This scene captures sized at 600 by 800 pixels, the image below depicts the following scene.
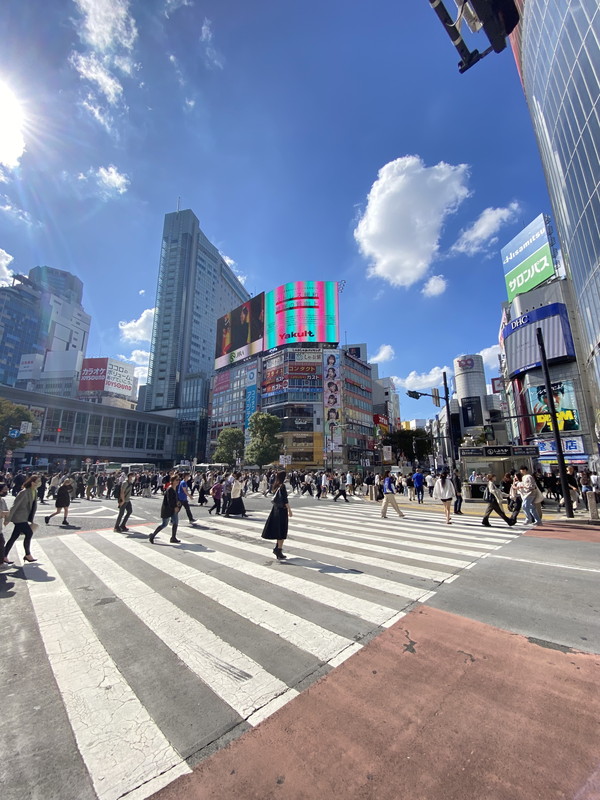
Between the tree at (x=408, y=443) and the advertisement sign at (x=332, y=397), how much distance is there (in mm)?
14498

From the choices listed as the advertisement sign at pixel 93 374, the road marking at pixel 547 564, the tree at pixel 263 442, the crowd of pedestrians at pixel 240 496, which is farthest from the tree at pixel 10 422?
the road marking at pixel 547 564

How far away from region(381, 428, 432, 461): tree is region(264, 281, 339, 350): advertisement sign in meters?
24.2

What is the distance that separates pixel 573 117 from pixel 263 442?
160 ft

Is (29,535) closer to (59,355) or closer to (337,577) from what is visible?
(337,577)

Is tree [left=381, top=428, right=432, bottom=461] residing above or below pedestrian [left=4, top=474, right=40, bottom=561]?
above

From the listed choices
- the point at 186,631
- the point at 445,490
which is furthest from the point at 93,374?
the point at 186,631

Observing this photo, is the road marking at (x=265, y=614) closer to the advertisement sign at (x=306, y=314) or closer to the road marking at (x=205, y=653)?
the road marking at (x=205, y=653)

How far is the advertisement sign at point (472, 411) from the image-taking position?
103 m

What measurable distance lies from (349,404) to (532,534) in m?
58.7

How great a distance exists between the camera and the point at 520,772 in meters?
2.03

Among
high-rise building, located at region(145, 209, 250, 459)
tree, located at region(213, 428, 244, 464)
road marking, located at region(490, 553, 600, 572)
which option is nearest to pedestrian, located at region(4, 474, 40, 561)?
road marking, located at region(490, 553, 600, 572)

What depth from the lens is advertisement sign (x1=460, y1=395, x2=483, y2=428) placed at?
339 ft

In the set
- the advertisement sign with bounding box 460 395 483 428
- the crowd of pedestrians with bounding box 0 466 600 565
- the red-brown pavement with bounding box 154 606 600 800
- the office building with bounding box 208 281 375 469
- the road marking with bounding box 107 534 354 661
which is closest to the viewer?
the red-brown pavement with bounding box 154 606 600 800

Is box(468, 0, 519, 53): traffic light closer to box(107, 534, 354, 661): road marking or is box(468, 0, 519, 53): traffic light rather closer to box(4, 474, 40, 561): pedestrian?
box(107, 534, 354, 661): road marking
